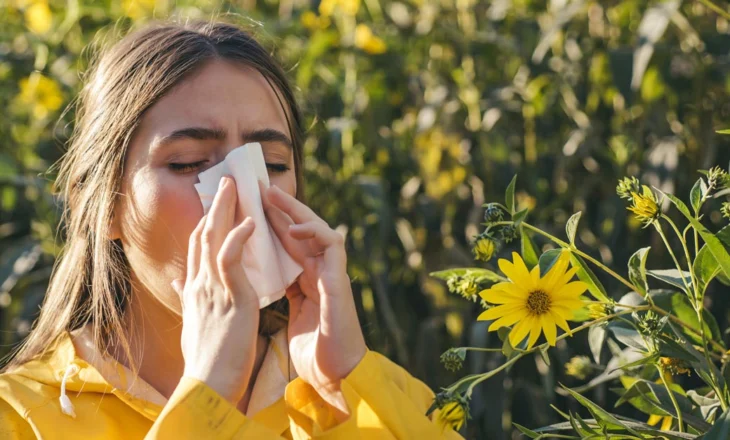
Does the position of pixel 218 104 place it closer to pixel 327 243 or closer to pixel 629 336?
pixel 327 243

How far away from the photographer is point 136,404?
127 cm

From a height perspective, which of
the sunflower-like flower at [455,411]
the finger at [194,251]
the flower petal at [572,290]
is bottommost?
the sunflower-like flower at [455,411]

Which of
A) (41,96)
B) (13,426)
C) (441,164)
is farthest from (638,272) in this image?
(41,96)

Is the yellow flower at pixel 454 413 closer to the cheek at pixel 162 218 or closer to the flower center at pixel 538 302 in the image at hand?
the flower center at pixel 538 302

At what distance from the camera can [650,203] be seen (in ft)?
2.90

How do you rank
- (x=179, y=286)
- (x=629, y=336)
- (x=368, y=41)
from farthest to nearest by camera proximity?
(x=368, y=41)
(x=179, y=286)
(x=629, y=336)

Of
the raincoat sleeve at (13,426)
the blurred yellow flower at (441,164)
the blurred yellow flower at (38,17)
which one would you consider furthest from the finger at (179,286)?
the blurred yellow flower at (38,17)

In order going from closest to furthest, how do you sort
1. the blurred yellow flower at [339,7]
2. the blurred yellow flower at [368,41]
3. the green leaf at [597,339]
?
the green leaf at [597,339] → the blurred yellow flower at [368,41] → the blurred yellow flower at [339,7]

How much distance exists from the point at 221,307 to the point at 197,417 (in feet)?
0.41

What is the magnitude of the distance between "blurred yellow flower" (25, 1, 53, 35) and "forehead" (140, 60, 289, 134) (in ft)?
5.54

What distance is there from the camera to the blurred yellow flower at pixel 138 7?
270 centimetres

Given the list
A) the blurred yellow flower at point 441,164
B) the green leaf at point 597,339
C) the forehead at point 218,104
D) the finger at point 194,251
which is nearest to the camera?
the green leaf at point 597,339

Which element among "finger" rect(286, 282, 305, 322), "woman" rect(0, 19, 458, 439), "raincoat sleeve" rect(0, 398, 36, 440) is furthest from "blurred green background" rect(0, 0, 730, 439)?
"raincoat sleeve" rect(0, 398, 36, 440)

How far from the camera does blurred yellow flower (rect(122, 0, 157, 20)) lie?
2703mm
